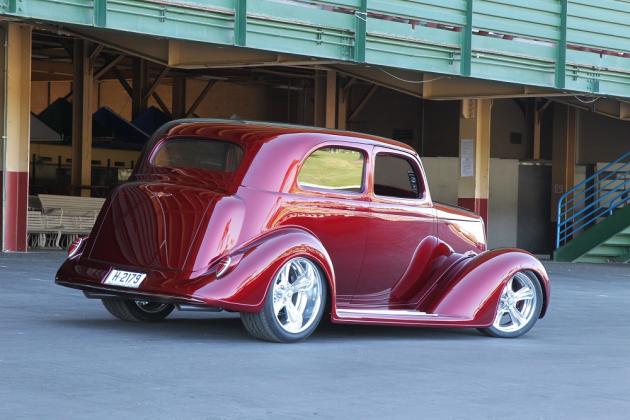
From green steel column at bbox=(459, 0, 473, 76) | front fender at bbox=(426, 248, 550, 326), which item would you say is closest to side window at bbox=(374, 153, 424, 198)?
front fender at bbox=(426, 248, 550, 326)

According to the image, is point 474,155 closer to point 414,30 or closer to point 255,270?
point 414,30

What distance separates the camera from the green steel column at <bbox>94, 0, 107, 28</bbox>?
17.7m

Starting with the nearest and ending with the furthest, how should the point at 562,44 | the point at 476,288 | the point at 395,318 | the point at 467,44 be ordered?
the point at 395,318, the point at 476,288, the point at 467,44, the point at 562,44

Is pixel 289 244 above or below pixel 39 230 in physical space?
above

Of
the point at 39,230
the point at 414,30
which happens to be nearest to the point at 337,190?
the point at 414,30

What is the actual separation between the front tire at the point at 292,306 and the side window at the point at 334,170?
71 cm

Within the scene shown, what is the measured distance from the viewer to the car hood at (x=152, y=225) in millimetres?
8648

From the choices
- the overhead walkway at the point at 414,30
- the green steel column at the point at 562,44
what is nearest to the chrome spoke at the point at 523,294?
the overhead walkway at the point at 414,30

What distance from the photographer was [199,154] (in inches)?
366

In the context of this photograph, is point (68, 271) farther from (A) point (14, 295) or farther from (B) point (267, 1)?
(B) point (267, 1)

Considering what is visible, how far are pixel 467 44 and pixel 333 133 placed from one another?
1401 centimetres

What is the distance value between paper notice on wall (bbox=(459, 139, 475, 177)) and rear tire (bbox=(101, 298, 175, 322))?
693 inches

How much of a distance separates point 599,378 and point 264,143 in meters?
3.01

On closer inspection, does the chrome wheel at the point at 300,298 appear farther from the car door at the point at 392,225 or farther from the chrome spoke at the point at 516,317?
the chrome spoke at the point at 516,317
